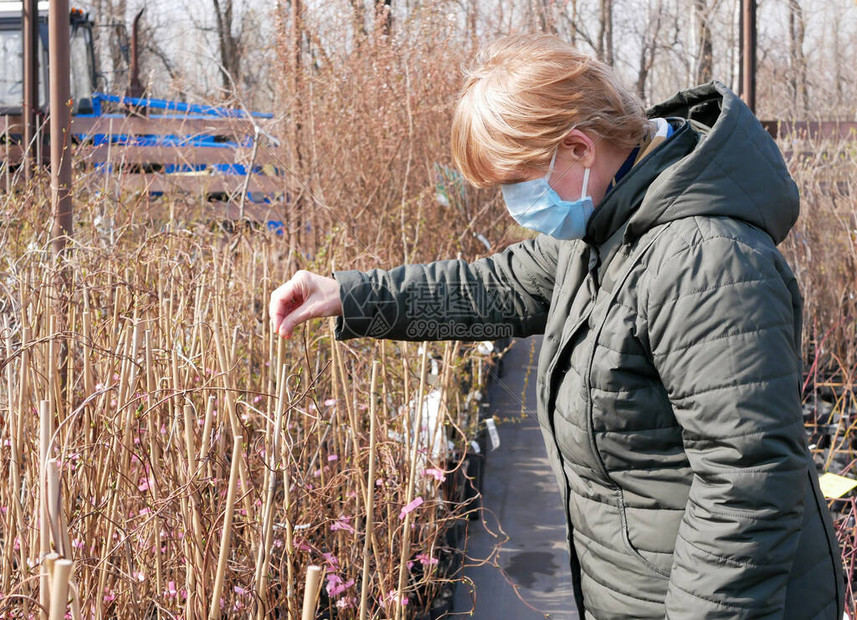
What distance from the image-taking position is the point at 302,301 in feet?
4.75

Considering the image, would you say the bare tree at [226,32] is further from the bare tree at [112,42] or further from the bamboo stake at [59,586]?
the bamboo stake at [59,586]

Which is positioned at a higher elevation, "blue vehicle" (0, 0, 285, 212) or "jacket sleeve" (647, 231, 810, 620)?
"blue vehicle" (0, 0, 285, 212)

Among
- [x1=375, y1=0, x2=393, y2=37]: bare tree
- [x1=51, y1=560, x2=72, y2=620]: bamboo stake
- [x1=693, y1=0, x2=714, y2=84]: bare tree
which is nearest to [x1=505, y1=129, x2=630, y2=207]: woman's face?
[x1=51, y1=560, x2=72, y2=620]: bamboo stake

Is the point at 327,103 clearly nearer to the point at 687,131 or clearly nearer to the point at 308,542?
the point at 308,542

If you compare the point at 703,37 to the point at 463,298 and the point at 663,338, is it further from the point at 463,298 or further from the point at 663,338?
the point at 663,338

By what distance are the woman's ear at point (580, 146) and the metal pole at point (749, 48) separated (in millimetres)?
4740

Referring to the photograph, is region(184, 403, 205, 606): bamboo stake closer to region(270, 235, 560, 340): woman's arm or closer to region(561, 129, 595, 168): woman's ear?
region(270, 235, 560, 340): woman's arm

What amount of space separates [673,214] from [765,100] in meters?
13.9

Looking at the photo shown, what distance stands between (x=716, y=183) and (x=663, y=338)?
209 millimetres

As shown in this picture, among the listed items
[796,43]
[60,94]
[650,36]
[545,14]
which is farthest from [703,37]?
[60,94]

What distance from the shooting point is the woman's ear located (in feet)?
3.76

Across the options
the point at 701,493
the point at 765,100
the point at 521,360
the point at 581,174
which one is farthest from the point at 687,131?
the point at 765,100

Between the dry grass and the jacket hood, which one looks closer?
the jacket hood

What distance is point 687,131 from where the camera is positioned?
116cm
